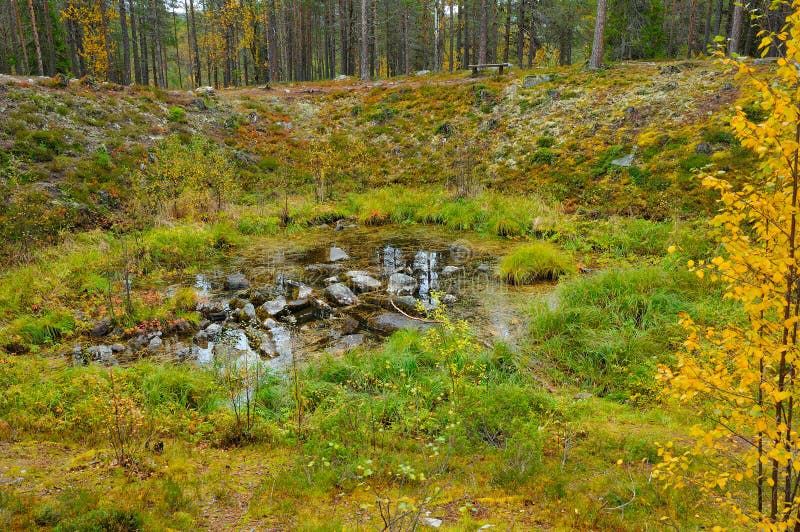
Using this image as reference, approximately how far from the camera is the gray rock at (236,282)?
11138 millimetres

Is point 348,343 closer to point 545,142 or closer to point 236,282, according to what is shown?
point 236,282

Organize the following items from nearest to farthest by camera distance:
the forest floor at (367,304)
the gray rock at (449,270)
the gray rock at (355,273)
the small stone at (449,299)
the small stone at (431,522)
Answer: the small stone at (431,522) → the forest floor at (367,304) → the small stone at (449,299) → the gray rock at (355,273) → the gray rock at (449,270)

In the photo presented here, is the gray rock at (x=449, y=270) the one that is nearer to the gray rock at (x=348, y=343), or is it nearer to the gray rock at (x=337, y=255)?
the gray rock at (x=337, y=255)

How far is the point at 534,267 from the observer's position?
11.0 meters

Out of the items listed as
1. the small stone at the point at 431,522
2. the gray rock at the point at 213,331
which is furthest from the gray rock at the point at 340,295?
the small stone at the point at 431,522

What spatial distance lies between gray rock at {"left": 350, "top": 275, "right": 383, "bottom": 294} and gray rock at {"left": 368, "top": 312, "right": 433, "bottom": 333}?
65.3 inches

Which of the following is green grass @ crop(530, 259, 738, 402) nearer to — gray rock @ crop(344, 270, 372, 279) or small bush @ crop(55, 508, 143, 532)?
gray rock @ crop(344, 270, 372, 279)

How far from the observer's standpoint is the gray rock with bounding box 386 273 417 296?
10707 millimetres

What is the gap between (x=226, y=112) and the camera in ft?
83.4

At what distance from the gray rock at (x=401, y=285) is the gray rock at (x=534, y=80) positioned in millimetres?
17155

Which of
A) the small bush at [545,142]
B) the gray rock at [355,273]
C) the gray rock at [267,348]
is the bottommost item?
the gray rock at [267,348]

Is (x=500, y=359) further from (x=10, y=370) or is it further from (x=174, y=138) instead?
(x=174, y=138)

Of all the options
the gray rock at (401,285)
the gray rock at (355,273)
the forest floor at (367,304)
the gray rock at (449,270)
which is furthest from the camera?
the gray rock at (449,270)

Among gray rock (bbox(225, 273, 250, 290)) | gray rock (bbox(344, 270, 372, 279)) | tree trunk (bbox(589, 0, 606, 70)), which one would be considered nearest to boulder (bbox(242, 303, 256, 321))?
gray rock (bbox(225, 273, 250, 290))
